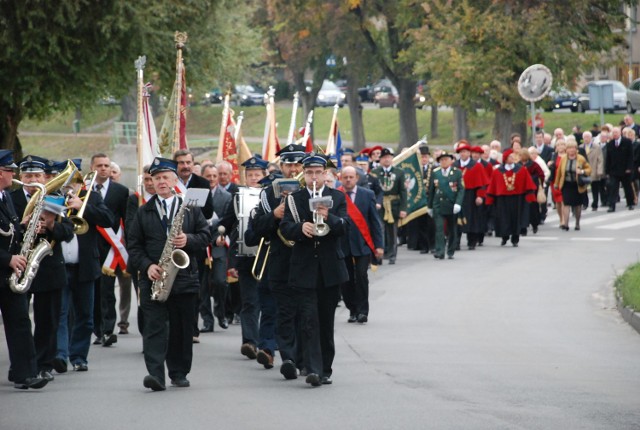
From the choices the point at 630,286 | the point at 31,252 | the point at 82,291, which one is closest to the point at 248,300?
the point at 82,291

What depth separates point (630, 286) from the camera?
735 inches

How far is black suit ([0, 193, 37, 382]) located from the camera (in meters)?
12.0

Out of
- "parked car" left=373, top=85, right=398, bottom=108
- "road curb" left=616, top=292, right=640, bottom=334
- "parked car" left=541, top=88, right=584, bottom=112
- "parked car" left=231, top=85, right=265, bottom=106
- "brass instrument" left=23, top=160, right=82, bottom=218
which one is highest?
"parked car" left=231, top=85, right=265, bottom=106

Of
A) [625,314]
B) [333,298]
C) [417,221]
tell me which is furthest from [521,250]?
[333,298]

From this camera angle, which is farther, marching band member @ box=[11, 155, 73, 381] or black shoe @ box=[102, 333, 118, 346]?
black shoe @ box=[102, 333, 118, 346]

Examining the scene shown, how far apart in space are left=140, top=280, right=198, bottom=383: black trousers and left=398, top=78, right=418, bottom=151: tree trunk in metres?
43.6

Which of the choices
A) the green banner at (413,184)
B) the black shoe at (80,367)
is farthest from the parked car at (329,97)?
the black shoe at (80,367)

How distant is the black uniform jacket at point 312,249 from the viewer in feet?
40.0

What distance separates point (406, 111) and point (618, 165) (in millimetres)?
24169

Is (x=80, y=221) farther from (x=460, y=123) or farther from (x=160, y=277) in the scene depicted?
(x=460, y=123)

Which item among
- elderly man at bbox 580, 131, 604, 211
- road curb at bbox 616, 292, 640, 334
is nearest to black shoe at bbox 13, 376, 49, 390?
road curb at bbox 616, 292, 640, 334

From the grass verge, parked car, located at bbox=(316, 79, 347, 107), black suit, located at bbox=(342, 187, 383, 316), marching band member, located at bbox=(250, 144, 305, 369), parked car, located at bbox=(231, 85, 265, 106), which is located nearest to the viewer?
marching band member, located at bbox=(250, 144, 305, 369)

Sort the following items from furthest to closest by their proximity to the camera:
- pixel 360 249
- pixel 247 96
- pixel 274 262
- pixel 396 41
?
pixel 247 96 → pixel 396 41 → pixel 360 249 → pixel 274 262

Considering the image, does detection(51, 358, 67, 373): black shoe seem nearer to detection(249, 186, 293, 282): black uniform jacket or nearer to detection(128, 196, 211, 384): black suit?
detection(128, 196, 211, 384): black suit
